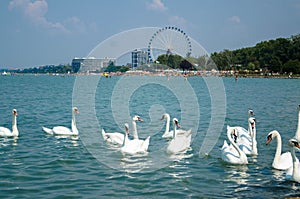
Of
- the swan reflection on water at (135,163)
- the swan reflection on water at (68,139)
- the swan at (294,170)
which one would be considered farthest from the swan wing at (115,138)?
the swan at (294,170)

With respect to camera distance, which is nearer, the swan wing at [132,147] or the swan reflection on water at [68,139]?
the swan wing at [132,147]

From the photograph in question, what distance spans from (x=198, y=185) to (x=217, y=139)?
6669mm

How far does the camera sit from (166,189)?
33.9 ft

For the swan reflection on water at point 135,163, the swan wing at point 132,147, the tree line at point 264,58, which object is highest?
the tree line at point 264,58

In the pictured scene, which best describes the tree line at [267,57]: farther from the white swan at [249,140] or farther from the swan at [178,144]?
the swan at [178,144]

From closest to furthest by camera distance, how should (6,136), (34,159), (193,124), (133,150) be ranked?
(34,159) < (133,150) < (6,136) < (193,124)

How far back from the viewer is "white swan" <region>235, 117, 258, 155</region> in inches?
552

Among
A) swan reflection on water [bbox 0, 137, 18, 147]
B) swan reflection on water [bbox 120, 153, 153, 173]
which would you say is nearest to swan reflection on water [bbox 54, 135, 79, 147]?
swan reflection on water [bbox 0, 137, 18, 147]

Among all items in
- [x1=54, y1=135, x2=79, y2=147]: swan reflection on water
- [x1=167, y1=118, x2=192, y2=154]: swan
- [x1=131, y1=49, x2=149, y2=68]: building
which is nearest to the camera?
[x1=167, y1=118, x2=192, y2=154]: swan

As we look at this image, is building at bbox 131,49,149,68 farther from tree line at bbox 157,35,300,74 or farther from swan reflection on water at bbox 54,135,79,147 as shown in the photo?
tree line at bbox 157,35,300,74

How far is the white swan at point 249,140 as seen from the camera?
14016 millimetres

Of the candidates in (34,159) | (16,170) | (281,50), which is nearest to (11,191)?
(16,170)

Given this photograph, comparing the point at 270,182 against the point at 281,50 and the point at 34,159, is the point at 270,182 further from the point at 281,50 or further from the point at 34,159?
the point at 281,50

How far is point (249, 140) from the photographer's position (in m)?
15.8
